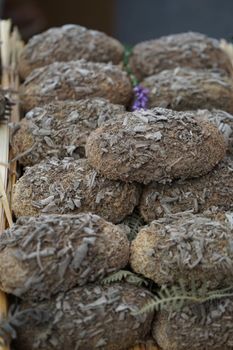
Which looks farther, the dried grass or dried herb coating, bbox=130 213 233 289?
the dried grass

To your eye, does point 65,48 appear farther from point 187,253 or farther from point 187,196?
point 187,253

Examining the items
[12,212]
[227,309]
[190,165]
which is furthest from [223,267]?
[12,212]

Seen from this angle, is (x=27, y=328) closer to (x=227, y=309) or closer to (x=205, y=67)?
(x=227, y=309)

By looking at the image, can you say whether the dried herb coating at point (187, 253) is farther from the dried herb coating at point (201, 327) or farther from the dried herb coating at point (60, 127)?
the dried herb coating at point (60, 127)

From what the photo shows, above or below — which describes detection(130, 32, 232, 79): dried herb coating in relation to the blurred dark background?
above

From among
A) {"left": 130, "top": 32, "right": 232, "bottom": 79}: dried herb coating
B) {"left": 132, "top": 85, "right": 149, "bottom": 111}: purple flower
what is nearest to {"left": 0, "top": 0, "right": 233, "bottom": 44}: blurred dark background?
{"left": 130, "top": 32, "right": 232, "bottom": 79}: dried herb coating

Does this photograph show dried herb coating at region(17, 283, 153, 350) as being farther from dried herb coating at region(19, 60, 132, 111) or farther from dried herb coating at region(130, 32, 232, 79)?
dried herb coating at region(130, 32, 232, 79)
